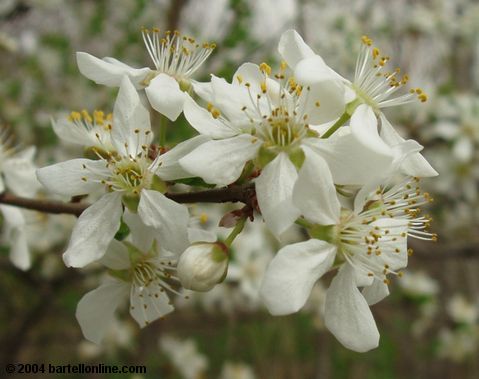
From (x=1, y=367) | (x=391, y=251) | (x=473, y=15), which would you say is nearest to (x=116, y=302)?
(x=391, y=251)

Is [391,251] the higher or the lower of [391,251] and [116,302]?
the higher

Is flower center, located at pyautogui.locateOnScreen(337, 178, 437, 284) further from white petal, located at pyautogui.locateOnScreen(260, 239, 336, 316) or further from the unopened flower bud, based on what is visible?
the unopened flower bud

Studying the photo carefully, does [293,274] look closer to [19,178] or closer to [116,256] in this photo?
[116,256]

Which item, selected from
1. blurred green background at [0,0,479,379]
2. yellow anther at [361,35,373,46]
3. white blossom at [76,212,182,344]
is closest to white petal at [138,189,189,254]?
white blossom at [76,212,182,344]

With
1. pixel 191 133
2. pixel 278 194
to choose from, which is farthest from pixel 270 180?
pixel 191 133

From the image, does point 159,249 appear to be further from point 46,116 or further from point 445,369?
point 445,369

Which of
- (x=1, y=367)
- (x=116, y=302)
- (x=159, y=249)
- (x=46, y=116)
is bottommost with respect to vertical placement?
A: (x=1, y=367)

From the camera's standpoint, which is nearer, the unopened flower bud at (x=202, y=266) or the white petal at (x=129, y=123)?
the unopened flower bud at (x=202, y=266)

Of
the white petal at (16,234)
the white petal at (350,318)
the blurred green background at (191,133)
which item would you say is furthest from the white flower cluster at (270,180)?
the blurred green background at (191,133)

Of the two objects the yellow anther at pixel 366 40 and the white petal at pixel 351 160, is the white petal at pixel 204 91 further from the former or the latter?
the yellow anther at pixel 366 40
